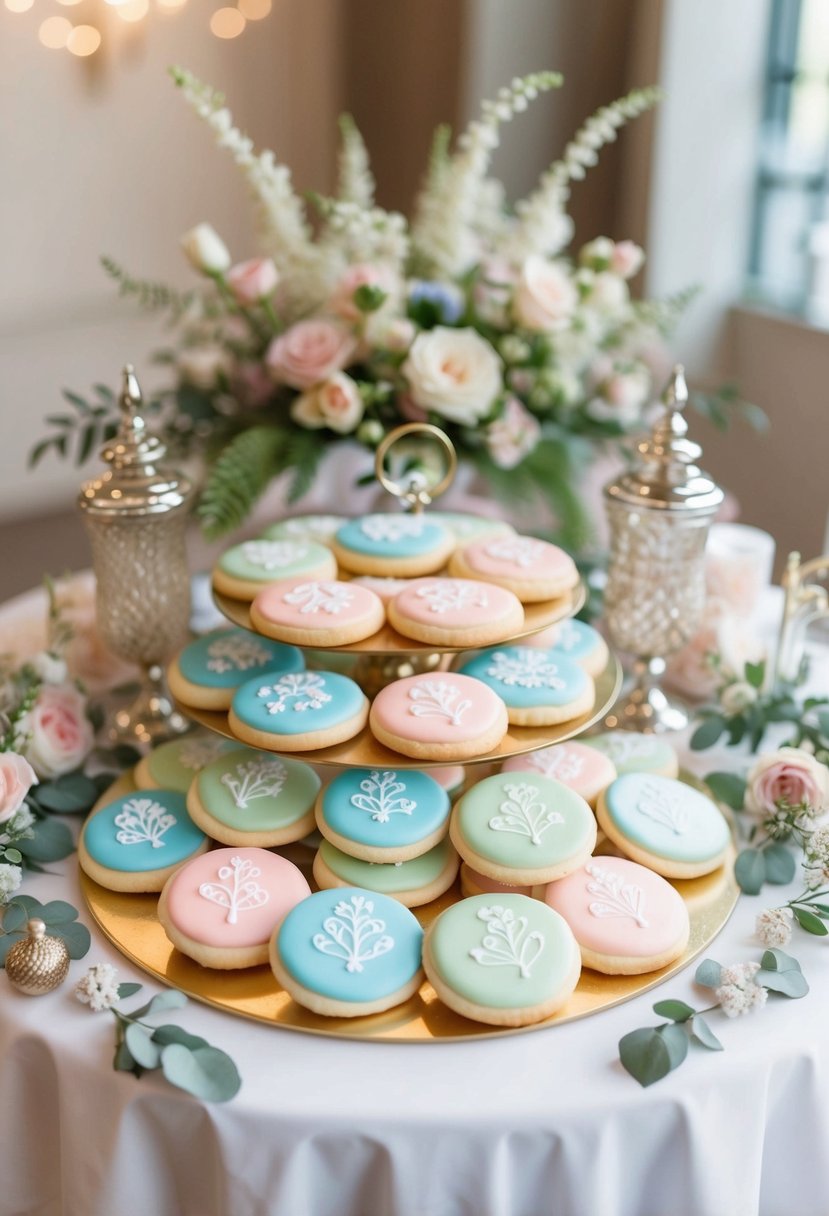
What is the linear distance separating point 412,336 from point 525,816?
0.77m

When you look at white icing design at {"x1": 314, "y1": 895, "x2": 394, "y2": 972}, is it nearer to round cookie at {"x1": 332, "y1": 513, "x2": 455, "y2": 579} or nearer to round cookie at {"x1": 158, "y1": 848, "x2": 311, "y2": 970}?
round cookie at {"x1": 158, "y1": 848, "x2": 311, "y2": 970}

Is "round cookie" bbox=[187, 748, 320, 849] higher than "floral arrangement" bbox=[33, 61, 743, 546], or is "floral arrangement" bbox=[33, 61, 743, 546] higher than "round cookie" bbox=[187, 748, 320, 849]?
"floral arrangement" bbox=[33, 61, 743, 546]

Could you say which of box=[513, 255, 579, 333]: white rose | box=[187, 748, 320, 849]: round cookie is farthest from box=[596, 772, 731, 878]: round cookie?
box=[513, 255, 579, 333]: white rose

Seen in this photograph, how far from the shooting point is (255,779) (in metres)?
1.12

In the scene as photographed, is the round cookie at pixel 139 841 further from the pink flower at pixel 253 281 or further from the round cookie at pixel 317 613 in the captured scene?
the pink flower at pixel 253 281

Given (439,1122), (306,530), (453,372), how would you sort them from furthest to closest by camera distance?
(453,372) < (306,530) < (439,1122)

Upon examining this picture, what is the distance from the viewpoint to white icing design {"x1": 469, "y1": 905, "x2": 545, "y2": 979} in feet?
2.99

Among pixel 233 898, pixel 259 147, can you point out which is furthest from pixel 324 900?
pixel 259 147

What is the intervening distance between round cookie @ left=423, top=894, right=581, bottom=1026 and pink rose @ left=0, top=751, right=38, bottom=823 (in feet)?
1.41

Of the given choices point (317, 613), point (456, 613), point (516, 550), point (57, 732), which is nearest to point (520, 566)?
point (516, 550)

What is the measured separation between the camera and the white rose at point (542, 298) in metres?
1.51

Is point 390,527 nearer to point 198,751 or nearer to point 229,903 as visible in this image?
point 198,751

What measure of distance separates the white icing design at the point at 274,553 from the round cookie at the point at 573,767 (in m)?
0.34

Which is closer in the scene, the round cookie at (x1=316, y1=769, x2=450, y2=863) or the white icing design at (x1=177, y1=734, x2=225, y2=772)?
the round cookie at (x1=316, y1=769, x2=450, y2=863)
